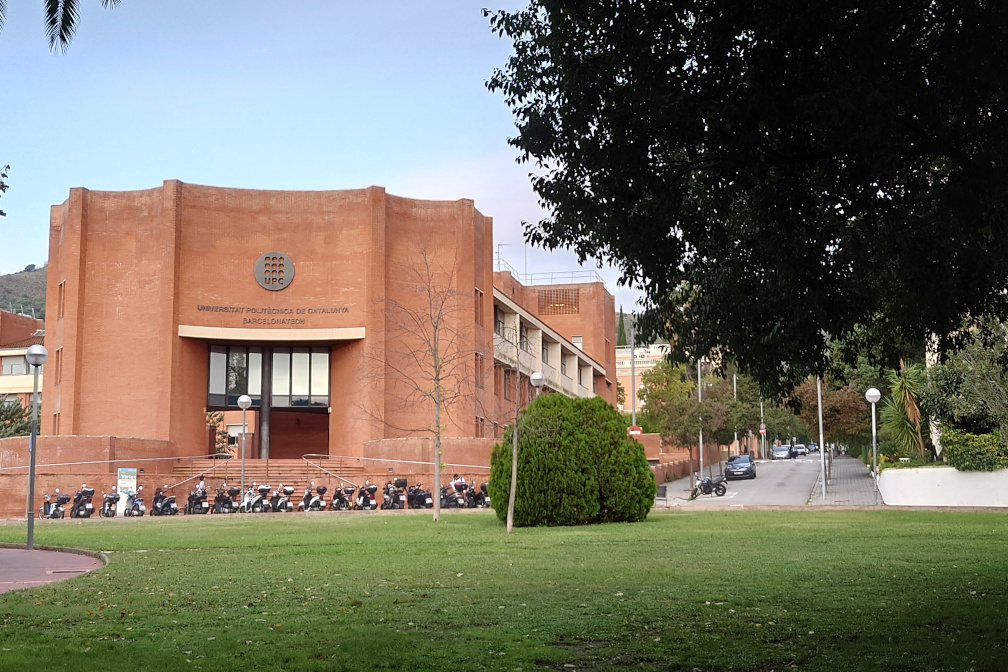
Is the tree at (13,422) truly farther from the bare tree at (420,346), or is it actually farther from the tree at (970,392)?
the tree at (970,392)

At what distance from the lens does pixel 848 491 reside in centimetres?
4269

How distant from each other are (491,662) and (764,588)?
459 cm

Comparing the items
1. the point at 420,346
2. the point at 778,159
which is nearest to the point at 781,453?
the point at 420,346

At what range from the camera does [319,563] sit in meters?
14.5

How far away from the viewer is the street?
38.8 meters

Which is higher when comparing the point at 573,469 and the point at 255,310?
the point at 255,310

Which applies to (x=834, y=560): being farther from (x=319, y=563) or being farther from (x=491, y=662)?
(x=491, y=662)

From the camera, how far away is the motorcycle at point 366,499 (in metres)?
38.0

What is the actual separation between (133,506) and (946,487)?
86.1ft

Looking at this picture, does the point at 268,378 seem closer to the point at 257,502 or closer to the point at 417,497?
the point at 257,502

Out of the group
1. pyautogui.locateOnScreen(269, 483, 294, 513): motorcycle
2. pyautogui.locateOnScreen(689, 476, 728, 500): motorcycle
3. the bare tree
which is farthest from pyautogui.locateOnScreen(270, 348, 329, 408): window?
pyautogui.locateOnScreen(689, 476, 728, 500): motorcycle

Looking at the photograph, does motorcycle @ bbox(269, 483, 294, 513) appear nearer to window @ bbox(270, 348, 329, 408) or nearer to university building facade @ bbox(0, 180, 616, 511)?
university building facade @ bbox(0, 180, 616, 511)

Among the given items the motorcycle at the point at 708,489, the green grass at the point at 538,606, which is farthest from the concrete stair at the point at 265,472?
the green grass at the point at 538,606

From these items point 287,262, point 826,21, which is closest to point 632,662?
point 826,21
